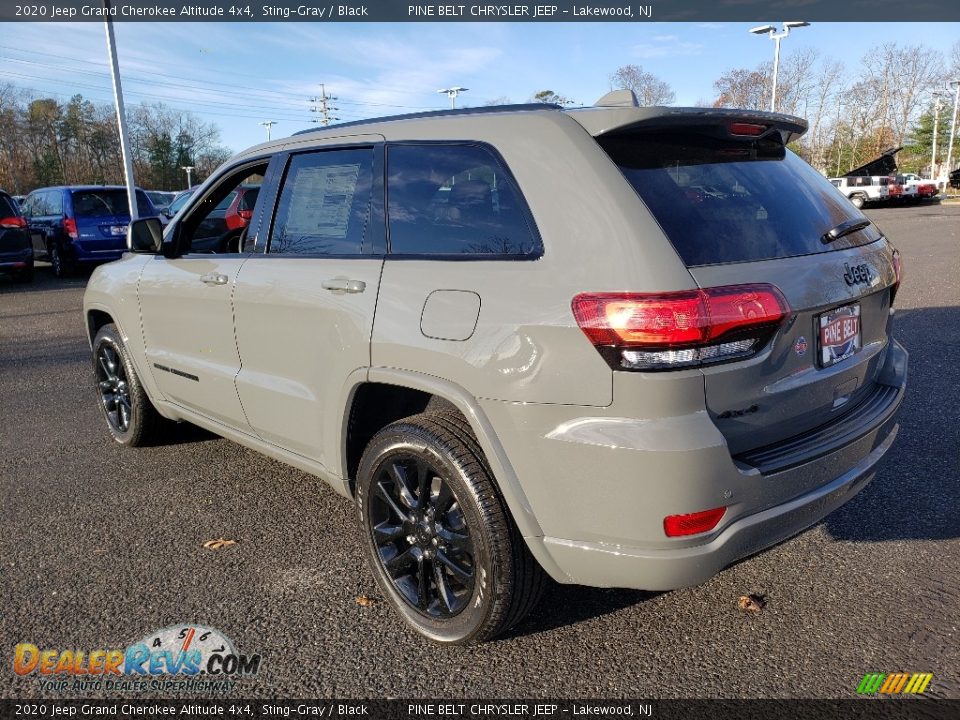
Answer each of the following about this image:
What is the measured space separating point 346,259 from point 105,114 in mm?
80887

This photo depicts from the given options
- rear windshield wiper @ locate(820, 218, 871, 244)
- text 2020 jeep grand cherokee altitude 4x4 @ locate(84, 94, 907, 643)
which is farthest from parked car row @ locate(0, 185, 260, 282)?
rear windshield wiper @ locate(820, 218, 871, 244)

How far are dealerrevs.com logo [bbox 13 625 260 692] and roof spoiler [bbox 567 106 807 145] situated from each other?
2.16m

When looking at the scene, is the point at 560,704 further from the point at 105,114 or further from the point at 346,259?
the point at 105,114

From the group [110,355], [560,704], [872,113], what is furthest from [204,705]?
[872,113]

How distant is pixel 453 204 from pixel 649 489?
4.03 ft

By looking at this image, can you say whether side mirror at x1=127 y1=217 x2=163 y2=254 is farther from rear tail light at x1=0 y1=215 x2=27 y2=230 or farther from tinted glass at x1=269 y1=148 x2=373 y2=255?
rear tail light at x1=0 y1=215 x2=27 y2=230

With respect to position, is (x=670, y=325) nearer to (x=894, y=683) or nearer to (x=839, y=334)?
(x=839, y=334)

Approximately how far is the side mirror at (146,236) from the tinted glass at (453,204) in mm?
1818

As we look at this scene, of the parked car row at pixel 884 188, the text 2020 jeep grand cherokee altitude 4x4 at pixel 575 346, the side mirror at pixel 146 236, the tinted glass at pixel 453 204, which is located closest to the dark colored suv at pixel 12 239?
the side mirror at pixel 146 236

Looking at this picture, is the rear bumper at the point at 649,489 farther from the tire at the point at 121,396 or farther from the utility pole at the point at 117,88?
the utility pole at the point at 117,88

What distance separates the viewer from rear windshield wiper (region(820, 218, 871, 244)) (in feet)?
8.17

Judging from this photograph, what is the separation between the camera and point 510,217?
237 centimetres

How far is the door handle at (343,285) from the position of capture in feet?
8.89

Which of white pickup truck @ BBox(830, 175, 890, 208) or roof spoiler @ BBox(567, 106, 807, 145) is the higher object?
roof spoiler @ BBox(567, 106, 807, 145)
